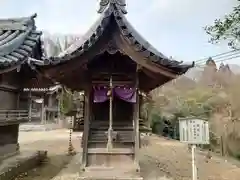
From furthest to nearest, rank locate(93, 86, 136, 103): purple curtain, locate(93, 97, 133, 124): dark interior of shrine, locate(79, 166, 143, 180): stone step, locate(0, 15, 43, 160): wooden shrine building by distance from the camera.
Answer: locate(0, 15, 43, 160): wooden shrine building → locate(93, 97, 133, 124): dark interior of shrine → locate(93, 86, 136, 103): purple curtain → locate(79, 166, 143, 180): stone step

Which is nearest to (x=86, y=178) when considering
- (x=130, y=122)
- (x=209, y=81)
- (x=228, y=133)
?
(x=130, y=122)

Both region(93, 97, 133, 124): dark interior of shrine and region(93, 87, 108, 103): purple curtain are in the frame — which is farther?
region(93, 97, 133, 124): dark interior of shrine

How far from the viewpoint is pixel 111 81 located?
771 centimetres

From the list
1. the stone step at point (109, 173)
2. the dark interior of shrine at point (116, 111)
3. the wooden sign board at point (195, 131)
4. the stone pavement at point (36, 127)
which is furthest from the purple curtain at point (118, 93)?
the stone pavement at point (36, 127)

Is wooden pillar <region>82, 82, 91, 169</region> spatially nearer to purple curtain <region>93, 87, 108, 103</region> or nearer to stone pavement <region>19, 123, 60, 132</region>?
→ purple curtain <region>93, 87, 108, 103</region>

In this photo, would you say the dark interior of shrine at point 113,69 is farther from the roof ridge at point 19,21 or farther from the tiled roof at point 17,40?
the roof ridge at point 19,21

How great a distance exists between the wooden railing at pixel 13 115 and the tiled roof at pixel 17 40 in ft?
6.01

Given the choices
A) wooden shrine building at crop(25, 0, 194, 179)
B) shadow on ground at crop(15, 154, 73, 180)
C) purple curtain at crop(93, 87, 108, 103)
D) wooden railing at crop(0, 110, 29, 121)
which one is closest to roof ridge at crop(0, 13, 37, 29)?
wooden railing at crop(0, 110, 29, 121)

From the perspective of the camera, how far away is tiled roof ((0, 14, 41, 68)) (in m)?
8.74

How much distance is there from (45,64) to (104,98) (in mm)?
1971

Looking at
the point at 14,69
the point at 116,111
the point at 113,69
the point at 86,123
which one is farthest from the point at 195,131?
the point at 14,69

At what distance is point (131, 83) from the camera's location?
25.7ft

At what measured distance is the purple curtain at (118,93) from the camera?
7742mm

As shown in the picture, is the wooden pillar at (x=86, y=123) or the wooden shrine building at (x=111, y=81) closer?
the wooden shrine building at (x=111, y=81)
